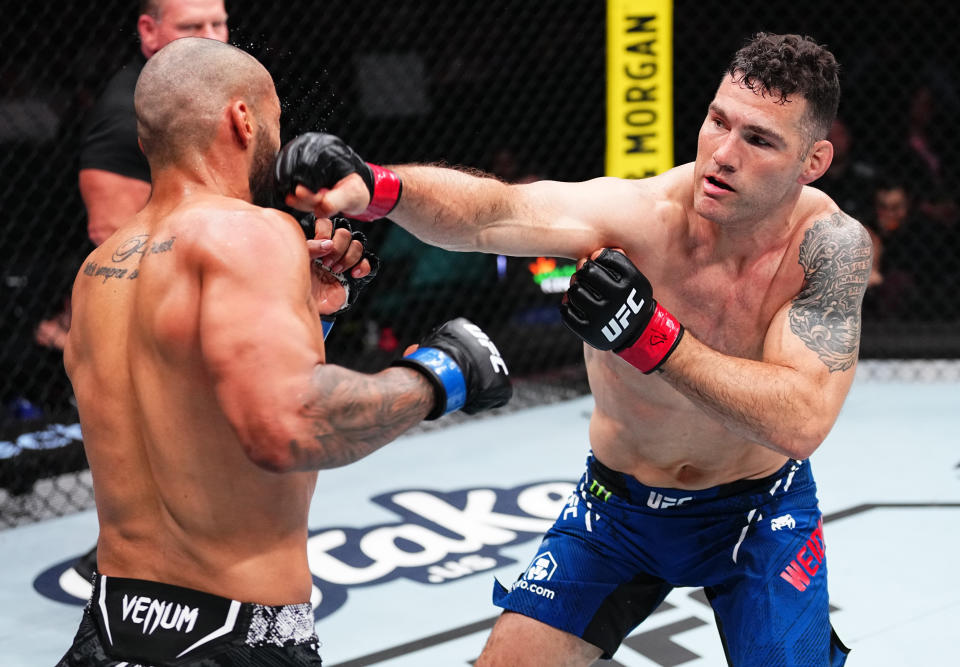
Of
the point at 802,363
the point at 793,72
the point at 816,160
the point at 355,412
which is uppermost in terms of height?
the point at 793,72

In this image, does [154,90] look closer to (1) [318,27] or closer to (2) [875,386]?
(1) [318,27]

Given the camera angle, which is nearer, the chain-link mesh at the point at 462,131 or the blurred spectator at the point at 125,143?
the blurred spectator at the point at 125,143

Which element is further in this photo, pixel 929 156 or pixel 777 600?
pixel 929 156

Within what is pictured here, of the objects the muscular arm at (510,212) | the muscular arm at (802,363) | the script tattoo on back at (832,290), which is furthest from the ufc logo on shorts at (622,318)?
the script tattoo on back at (832,290)

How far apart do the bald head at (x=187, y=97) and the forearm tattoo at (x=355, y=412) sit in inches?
14.9

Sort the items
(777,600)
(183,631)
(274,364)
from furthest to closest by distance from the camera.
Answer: (777,600) → (183,631) → (274,364)

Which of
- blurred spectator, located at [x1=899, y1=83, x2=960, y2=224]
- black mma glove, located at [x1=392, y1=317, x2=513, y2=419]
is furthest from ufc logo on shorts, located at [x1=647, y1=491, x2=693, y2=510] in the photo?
blurred spectator, located at [x1=899, y1=83, x2=960, y2=224]

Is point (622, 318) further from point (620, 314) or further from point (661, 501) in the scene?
point (661, 501)

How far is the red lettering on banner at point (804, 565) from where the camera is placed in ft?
6.33

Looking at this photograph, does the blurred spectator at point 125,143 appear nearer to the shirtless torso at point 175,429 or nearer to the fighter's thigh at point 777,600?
the shirtless torso at point 175,429

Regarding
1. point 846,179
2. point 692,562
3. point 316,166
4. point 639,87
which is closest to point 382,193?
point 316,166

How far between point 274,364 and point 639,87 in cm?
341

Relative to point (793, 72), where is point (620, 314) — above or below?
below

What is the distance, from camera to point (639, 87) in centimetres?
442
